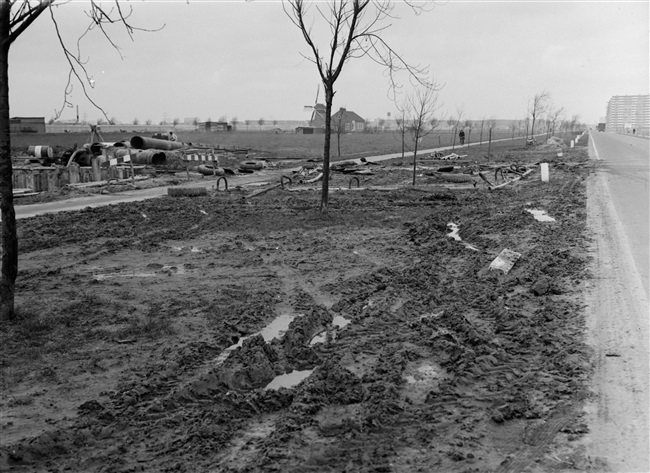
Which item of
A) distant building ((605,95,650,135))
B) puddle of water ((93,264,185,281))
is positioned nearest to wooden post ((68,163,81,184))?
puddle of water ((93,264,185,281))

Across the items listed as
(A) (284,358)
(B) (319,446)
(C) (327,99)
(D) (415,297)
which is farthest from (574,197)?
(B) (319,446)

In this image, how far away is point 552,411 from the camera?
180 inches

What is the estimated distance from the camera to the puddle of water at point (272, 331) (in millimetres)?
5965

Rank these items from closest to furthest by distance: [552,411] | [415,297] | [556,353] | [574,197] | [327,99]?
1. [552,411]
2. [556,353]
3. [415,297]
4. [327,99]
5. [574,197]

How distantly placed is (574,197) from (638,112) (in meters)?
188

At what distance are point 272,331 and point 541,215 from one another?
9.43m

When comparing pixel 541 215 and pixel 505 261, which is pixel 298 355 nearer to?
pixel 505 261

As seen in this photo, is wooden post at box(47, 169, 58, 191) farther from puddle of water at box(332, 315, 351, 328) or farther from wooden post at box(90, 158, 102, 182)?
puddle of water at box(332, 315, 351, 328)

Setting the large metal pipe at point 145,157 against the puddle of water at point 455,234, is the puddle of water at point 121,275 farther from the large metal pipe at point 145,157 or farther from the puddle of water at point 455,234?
the large metal pipe at point 145,157

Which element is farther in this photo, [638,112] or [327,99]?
[638,112]

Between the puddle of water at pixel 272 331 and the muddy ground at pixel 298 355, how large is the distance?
0.11ft

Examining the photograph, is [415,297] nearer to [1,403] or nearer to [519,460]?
[519,460]

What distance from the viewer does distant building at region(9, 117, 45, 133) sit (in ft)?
192

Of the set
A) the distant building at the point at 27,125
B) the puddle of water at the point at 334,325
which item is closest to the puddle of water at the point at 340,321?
the puddle of water at the point at 334,325
